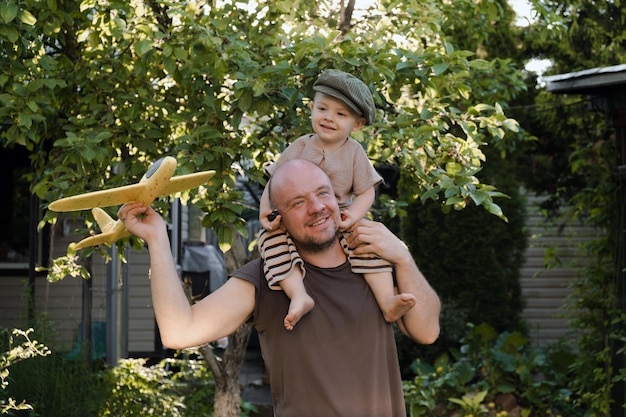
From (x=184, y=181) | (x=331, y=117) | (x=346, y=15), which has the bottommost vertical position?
(x=184, y=181)

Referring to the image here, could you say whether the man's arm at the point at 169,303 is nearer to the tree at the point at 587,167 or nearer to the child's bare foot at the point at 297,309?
the child's bare foot at the point at 297,309

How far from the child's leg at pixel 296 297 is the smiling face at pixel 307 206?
104mm

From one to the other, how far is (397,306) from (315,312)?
25cm

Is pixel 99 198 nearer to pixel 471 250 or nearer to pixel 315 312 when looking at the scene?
pixel 315 312

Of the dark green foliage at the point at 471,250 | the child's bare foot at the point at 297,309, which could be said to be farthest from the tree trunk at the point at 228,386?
the dark green foliage at the point at 471,250

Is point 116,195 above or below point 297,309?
above

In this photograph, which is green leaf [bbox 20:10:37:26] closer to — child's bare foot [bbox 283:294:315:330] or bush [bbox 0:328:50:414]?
bush [bbox 0:328:50:414]

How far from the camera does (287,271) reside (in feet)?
9.69

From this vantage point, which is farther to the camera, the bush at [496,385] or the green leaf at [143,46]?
the bush at [496,385]

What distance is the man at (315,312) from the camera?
2.88m

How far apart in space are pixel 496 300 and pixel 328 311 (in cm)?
855

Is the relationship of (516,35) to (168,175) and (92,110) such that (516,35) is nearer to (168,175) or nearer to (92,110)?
(92,110)

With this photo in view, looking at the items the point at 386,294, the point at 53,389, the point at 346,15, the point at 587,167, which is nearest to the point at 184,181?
the point at 386,294

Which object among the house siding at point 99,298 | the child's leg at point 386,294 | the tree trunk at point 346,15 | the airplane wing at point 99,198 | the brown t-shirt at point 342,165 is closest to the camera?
the airplane wing at point 99,198
